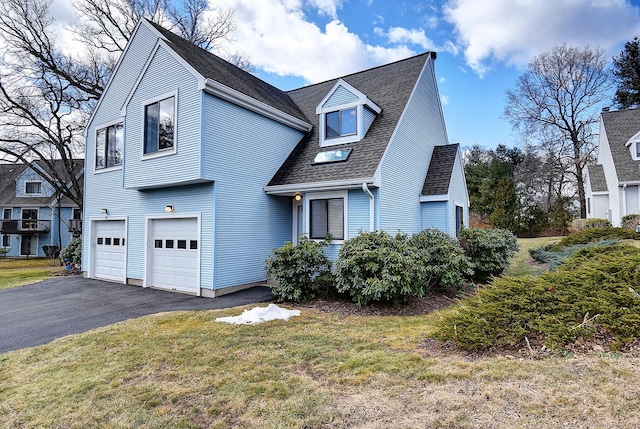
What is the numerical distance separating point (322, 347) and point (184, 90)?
794cm

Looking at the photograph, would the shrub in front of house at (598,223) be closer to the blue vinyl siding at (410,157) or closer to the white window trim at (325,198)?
the blue vinyl siding at (410,157)

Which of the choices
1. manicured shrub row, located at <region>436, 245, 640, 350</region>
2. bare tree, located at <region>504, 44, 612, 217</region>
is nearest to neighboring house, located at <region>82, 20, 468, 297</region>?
manicured shrub row, located at <region>436, 245, 640, 350</region>

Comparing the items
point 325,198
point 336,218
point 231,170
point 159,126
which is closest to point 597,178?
point 336,218

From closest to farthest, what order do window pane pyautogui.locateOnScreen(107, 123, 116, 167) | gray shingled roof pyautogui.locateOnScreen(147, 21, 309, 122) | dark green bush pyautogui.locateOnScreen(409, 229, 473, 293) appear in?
dark green bush pyautogui.locateOnScreen(409, 229, 473, 293)
gray shingled roof pyautogui.locateOnScreen(147, 21, 309, 122)
window pane pyautogui.locateOnScreen(107, 123, 116, 167)

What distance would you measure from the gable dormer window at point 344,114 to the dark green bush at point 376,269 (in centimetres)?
412

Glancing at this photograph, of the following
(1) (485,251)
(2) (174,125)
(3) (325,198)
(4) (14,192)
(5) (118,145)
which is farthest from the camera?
(4) (14,192)

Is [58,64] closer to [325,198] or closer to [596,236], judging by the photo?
[325,198]

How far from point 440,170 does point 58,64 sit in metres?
21.1

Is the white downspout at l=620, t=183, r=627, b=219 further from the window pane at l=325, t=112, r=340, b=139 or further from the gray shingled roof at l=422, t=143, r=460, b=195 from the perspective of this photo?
the window pane at l=325, t=112, r=340, b=139

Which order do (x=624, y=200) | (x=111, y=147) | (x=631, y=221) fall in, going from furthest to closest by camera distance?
(x=624, y=200) → (x=631, y=221) → (x=111, y=147)

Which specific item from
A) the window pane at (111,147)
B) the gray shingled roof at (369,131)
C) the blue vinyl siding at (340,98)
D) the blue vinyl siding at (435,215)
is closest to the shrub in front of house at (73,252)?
the window pane at (111,147)

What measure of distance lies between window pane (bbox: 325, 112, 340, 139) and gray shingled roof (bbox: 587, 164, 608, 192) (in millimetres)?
21596

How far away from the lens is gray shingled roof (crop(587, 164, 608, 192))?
2245 centimetres

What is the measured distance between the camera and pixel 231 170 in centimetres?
958
